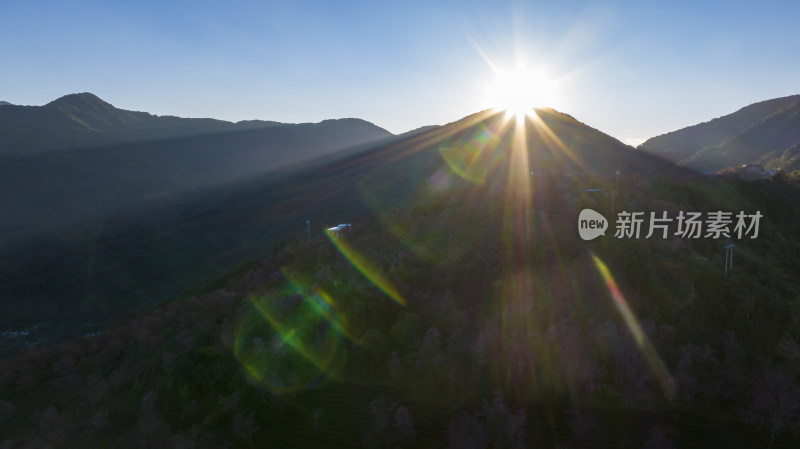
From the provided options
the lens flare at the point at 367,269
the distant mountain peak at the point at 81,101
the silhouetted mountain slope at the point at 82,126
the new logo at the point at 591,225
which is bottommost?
the lens flare at the point at 367,269

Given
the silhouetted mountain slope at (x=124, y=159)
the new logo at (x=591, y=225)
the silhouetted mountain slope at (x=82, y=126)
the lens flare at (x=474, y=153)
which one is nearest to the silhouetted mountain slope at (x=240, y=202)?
the lens flare at (x=474, y=153)

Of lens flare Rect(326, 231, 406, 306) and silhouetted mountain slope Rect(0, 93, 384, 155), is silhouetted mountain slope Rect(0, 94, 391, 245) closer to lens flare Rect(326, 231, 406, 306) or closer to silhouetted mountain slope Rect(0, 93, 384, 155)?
silhouetted mountain slope Rect(0, 93, 384, 155)

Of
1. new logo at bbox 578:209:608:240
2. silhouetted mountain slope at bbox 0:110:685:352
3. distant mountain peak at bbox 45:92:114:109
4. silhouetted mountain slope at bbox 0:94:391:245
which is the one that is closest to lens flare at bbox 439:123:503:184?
silhouetted mountain slope at bbox 0:110:685:352

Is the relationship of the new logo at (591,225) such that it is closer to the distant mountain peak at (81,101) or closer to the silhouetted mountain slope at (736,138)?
the silhouetted mountain slope at (736,138)

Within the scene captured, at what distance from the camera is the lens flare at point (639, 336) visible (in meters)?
14.7

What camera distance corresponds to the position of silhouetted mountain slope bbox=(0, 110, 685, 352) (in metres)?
51.5

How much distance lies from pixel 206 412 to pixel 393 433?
795 centimetres

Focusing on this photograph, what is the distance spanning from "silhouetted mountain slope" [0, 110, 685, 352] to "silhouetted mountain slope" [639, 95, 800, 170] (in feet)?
102

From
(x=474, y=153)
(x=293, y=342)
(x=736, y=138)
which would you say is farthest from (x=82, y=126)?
(x=736, y=138)

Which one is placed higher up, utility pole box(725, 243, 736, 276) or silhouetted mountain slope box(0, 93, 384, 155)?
silhouetted mountain slope box(0, 93, 384, 155)

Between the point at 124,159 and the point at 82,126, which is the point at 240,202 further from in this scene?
the point at 82,126

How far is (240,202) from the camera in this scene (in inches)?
3327

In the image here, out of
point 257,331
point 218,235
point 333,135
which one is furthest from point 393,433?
point 333,135

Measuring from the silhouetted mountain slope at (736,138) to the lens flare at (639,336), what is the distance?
76.7 m
